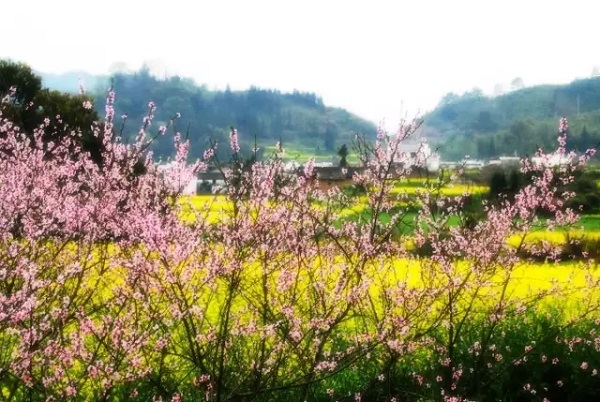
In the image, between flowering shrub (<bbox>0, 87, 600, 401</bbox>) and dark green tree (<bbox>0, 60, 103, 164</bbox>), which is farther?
dark green tree (<bbox>0, 60, 103, 164</bbox>)

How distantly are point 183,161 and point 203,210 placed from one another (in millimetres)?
683

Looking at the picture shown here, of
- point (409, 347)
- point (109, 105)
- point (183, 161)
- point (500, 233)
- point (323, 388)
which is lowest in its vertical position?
point (323, 388)

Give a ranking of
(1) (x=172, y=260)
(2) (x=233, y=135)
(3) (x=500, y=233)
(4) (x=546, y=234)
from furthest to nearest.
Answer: (4) (x=546, y=234)
(3) (x=500, y=233)
(2) (x=233, y=135)
(1) (x=172, y=260)

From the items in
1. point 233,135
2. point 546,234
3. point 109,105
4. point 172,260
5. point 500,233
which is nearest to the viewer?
point 172,260

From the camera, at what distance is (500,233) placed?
306 inches

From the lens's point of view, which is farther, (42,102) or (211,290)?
(42,102)

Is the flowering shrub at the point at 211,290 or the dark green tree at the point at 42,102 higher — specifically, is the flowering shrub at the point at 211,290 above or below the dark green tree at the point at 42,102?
below

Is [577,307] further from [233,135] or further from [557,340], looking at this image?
[233,135]

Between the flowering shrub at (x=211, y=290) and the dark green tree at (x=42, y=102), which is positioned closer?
the flowering shrub at (x=211, y=290)

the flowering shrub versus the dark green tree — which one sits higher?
the dark green tree

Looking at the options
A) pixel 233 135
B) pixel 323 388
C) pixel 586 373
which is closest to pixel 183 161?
pixel 233 135

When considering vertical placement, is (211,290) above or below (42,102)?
below

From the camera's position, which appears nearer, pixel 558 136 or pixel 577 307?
pixel 558 136

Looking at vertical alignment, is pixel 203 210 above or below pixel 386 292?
above
